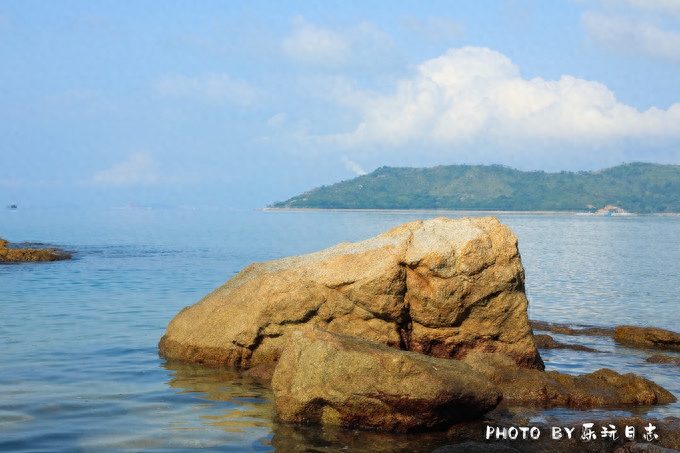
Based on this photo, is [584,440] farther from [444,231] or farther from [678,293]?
[678,293]

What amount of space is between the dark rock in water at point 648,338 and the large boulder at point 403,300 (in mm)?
7399

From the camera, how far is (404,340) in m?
16.6

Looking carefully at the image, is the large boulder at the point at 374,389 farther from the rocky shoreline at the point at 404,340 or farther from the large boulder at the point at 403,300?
the large boulder at the point at 403,300

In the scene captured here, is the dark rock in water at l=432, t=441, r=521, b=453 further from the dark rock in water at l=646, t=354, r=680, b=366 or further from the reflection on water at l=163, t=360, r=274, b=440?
the dark rock in water at l=646, t=354, r=680, b=366

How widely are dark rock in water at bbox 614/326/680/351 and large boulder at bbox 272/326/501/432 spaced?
11.7m

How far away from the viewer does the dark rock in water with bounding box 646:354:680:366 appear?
18.9 metres

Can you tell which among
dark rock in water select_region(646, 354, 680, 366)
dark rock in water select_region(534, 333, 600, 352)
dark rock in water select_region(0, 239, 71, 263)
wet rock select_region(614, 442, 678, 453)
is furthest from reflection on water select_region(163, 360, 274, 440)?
dark rock in water select_region(0, 239, 71, 263)

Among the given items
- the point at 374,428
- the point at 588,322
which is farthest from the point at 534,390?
the point at 588,322

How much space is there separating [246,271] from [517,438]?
952cm

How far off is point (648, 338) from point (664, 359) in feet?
10.6

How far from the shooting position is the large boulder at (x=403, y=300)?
15875mm

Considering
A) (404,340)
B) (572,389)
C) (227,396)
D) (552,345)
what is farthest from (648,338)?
(227,396)

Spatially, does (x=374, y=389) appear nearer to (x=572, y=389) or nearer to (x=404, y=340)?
(x=404, y=340)

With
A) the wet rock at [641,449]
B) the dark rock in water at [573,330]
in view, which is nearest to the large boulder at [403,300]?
the wet rock at [641,449]
